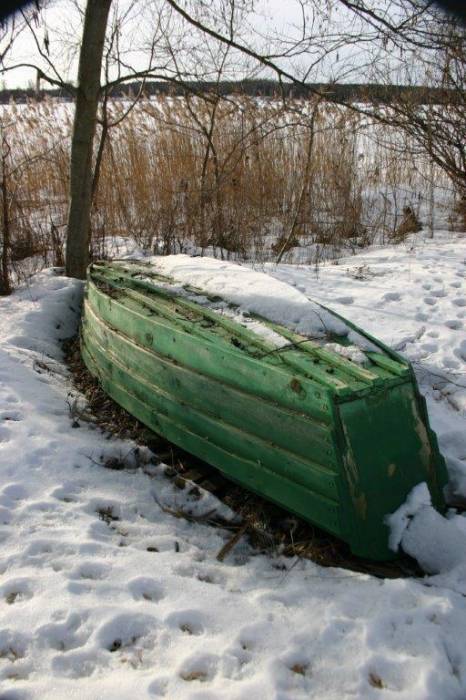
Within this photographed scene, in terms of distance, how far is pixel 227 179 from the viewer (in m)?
6.64

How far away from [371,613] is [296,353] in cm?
101

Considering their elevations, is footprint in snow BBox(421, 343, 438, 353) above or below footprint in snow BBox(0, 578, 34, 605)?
above

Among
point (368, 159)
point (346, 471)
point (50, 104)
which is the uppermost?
point (50, 104)

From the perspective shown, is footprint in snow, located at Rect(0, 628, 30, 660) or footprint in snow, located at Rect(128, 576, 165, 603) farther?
footprint in snow, located at Rect(128, 576, 165, 603)

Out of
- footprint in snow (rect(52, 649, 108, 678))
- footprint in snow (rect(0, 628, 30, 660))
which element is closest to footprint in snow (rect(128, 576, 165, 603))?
footprint in snow (rect(52, 649, 108, 678))

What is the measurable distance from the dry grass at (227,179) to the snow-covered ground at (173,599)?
403 centimetres

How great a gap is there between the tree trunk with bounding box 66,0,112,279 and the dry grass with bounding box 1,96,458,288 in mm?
1386

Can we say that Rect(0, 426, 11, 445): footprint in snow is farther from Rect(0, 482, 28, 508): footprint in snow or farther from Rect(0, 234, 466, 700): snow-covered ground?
Rect(0, 482, 28, 508): footprint in snow

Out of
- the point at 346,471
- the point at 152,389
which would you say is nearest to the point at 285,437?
the point at 346,471

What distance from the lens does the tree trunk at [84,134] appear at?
4305 mm

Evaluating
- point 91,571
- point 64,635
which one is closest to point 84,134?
point 91,571

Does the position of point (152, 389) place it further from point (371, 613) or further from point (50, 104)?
point (50, 104)

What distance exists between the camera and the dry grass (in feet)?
21.8

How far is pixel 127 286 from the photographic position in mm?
3500
